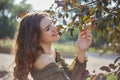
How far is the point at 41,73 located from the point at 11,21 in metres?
42.1

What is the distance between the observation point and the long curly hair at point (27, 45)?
281 centimetres

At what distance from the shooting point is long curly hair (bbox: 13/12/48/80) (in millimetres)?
2814

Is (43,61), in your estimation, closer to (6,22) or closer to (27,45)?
(27,45)

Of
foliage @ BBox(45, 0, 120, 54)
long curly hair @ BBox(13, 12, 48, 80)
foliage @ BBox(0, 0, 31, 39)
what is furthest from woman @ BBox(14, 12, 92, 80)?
foliage @ BBox(0, 0, 31, 39)

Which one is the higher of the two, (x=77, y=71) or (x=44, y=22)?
(x=44, y=22)

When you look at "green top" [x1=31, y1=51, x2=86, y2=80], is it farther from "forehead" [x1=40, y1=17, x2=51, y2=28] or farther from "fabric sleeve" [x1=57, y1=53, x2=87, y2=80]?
"forehead" [x1=40, y1=17, x2=51, y2=28]

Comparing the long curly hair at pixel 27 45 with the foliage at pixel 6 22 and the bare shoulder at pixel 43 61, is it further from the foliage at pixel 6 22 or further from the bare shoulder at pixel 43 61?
the foliage at pixel 6 22

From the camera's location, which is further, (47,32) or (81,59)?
(81,59)

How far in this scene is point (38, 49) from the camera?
2.84 m

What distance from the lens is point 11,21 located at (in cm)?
4450

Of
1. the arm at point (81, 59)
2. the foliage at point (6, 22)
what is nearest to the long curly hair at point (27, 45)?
the arm at point (81, 59)

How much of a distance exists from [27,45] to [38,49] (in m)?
0.08

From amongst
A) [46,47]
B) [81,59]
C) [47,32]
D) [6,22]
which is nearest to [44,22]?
[47,32]

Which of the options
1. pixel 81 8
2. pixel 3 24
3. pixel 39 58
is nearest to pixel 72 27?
pixel 81 8
